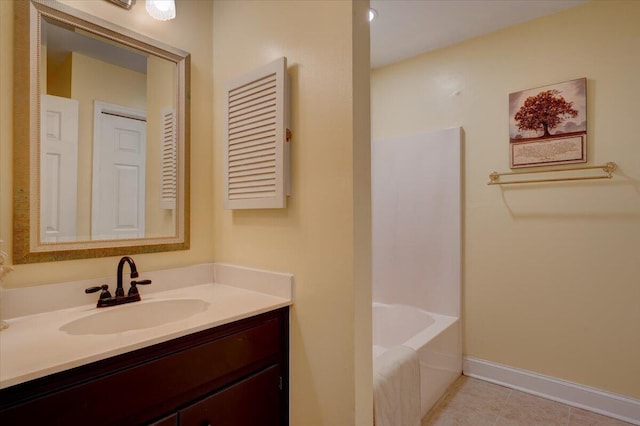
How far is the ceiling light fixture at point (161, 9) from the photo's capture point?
1.49m

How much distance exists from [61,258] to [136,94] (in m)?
0.80

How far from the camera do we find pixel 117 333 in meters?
1.19

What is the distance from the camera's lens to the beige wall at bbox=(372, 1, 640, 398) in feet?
6.40

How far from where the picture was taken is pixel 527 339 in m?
2.27

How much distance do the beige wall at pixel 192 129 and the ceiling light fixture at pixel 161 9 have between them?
0.23 feet

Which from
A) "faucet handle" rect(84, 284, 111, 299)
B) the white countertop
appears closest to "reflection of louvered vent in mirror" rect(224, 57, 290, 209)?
the white countertop

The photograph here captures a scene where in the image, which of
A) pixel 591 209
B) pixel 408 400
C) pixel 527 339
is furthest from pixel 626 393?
pixel 408 400

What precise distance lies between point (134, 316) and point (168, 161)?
75 cm

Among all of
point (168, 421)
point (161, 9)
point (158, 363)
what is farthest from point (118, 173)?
point (168, 421)

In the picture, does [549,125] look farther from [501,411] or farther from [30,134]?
[30,134]

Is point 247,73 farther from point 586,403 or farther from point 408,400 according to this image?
point 586,403

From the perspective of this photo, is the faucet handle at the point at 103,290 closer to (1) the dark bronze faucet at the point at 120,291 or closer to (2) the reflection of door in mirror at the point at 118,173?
(1) the dark bronze faucet at the point at 120,291

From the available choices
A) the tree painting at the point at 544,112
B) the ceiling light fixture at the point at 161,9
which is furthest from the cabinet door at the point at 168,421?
the tree painting at the point at 544,112

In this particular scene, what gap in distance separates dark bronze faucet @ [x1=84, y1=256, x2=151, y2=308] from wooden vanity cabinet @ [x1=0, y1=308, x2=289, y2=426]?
1.63 ft
